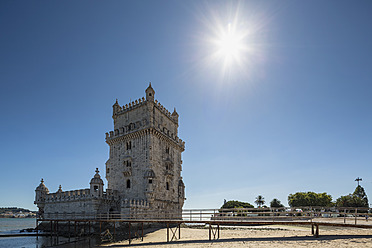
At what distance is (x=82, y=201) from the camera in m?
34.7

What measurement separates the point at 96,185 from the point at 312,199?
5128 cm

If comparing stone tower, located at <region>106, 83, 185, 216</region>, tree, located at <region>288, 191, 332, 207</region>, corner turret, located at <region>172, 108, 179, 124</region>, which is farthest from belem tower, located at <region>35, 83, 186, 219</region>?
tree, located at <region>288, 191, 332, 207</region>

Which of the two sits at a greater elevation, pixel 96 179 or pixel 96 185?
pixel 96 179

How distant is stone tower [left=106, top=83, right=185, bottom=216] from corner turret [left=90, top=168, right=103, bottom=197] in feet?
10.2

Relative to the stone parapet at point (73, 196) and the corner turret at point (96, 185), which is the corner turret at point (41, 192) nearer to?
the stone parapet at point (73, 196)

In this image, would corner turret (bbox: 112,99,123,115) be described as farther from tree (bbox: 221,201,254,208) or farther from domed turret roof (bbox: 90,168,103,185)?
tree (bbox: 221,201,254,208)

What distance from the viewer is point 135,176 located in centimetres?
3759

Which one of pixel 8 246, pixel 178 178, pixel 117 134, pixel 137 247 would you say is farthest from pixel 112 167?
pixel 137 247

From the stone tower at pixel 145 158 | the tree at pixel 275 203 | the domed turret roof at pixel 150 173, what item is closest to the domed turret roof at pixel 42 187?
the stone tower at pixel 145 158

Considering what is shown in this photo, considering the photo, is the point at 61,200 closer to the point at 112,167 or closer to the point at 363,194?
the point at 112,167

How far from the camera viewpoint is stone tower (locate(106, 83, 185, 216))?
36656 millimetres

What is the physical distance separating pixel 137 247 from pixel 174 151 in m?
23.4

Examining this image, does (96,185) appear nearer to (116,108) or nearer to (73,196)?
(73,196)

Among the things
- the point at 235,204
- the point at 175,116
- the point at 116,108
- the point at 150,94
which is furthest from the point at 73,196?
the point at 235,204
